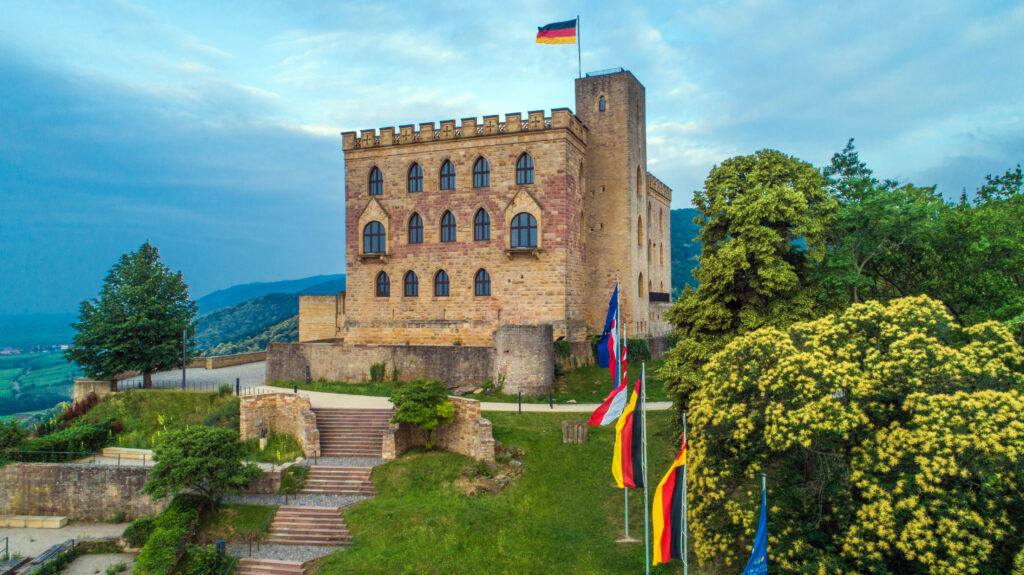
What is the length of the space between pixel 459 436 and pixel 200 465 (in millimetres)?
9467

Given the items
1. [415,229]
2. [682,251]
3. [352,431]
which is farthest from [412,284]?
[682,251]

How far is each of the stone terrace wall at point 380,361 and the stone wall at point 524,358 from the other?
141cm

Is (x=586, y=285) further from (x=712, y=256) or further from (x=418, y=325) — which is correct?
(x=712, y=256)

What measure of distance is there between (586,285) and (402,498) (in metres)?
21.2

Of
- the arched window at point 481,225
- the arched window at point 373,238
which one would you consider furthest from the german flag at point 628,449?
the arched window at point 373,238

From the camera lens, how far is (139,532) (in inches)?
838

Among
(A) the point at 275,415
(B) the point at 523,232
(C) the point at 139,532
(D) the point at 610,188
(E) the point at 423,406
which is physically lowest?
(C) the point at 139,532

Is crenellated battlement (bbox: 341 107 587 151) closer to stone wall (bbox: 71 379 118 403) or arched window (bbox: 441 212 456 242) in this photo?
arched window (bbox: 441 212 456 242)

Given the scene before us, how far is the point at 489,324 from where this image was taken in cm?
3662

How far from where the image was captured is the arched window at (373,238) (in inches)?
1543

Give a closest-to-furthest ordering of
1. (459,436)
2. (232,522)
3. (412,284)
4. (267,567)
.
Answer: (267,567) → (232,522) → (459,436) → (412,284)

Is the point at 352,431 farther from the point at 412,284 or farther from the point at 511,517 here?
the point at 412,284

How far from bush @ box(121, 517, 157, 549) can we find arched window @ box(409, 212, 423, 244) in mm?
21350

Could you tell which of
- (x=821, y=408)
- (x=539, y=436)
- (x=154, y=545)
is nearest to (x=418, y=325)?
(x=539, y=436)
